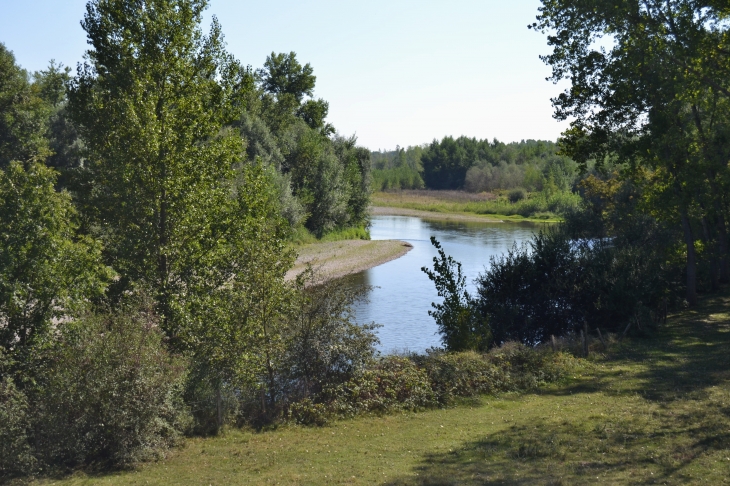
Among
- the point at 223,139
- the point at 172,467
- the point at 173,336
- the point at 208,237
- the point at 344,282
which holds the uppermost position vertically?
the point at 223,139

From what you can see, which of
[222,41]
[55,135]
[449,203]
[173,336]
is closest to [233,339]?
[173,336]

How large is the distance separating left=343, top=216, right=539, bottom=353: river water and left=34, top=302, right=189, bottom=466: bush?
294 inches

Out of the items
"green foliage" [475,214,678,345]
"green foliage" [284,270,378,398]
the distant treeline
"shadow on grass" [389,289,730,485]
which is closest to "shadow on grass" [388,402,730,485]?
"shadow on grass" [389,289,730,485]

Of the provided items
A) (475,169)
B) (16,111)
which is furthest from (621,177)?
(475,169)

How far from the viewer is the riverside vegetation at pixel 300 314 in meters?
14.0

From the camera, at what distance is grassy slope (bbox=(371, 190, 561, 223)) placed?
383 ft

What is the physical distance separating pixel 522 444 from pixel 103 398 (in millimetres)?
→ 8854

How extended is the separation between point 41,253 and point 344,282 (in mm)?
8566

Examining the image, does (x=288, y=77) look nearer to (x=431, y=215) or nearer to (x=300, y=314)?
(x=431, y=215)

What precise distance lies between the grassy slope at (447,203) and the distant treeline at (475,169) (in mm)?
9182

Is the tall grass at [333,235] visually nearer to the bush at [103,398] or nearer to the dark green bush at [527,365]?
the dark green bush at [527,365]

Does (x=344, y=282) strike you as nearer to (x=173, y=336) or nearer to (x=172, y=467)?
(x=173, y=336)

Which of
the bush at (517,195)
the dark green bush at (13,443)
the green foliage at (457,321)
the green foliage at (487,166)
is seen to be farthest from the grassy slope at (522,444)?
the green foliage at (487,166)

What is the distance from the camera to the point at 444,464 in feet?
43.0
